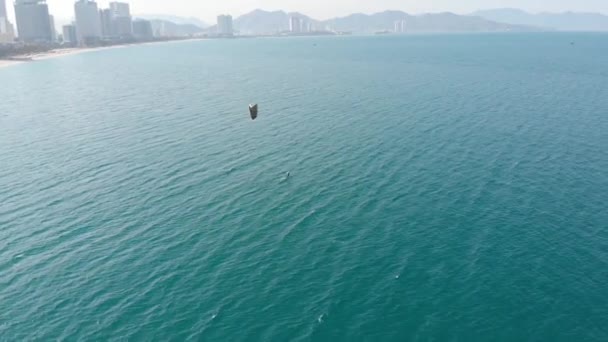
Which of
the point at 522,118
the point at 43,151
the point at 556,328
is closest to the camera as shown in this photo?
the point at 556,328

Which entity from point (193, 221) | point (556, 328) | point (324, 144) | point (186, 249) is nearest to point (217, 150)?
point (324, 144)

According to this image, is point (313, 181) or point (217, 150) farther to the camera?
point (217, 150)

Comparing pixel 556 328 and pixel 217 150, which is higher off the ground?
pixel 217 150

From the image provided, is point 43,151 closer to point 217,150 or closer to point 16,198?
point 16,198

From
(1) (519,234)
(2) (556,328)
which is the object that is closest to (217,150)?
(1) (519,234)

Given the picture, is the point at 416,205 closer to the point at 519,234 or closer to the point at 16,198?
the point at 519,234

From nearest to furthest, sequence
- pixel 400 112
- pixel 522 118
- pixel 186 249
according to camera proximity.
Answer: pixel 186 249, pixel 522 118, pixel 400 112
